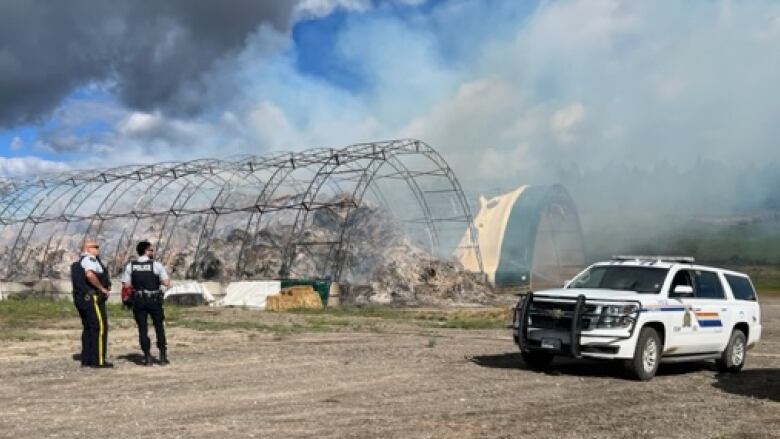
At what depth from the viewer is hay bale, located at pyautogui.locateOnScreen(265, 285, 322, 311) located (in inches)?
1201

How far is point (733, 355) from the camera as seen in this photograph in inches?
534

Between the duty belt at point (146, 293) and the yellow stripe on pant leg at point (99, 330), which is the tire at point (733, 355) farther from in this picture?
the yellow stripe on pant leg at point (99, 330)

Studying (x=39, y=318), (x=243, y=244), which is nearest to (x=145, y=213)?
(x=243, y=244)

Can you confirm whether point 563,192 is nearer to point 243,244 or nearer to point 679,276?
point 243,244

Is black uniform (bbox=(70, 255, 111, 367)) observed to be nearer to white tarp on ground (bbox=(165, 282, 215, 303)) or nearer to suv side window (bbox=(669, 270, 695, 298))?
suv side window (bbox=(669, 270, 695, 298))

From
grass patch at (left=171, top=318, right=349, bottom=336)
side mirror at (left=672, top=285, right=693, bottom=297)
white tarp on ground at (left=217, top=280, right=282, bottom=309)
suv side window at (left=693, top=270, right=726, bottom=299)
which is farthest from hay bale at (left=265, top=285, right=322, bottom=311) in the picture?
side mirror at (left=672, top=285, right=693, bottom=297)

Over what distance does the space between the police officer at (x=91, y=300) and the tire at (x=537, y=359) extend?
6.49 meters

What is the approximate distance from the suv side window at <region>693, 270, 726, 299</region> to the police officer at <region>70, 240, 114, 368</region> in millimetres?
9361

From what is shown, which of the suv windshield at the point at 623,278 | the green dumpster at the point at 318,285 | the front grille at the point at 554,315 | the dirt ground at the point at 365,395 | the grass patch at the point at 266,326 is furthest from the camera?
the green dumpster at the point at 318,285

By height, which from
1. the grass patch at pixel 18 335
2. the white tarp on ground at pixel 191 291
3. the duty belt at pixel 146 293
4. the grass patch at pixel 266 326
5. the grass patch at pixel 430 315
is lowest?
the grass patch at pixel 18 335

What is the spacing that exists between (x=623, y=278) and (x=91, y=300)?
8.40 meters

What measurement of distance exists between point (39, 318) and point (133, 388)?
1542cm

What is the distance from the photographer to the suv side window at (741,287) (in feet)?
46.7

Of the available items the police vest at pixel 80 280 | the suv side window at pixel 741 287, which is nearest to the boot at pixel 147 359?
the police vest at pixel 80 280
